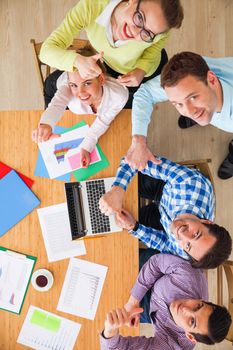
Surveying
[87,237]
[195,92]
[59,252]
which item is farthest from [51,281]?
[195,92]

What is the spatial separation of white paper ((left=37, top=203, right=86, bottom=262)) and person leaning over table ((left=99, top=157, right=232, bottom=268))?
0.19m

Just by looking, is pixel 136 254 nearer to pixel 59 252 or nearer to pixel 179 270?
pixel 179 270

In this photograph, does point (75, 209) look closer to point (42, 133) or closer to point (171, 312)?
point (42, 133)

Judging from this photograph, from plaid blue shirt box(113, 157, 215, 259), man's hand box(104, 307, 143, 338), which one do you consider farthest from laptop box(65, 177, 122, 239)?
man's hand box(104, 307, 143, 338)

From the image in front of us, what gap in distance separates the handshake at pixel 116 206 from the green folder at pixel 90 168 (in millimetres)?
134

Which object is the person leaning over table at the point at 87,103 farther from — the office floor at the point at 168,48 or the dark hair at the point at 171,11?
the office floor at the point at 168,48

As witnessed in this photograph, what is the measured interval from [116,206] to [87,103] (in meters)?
0.50

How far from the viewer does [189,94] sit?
4.25 ft

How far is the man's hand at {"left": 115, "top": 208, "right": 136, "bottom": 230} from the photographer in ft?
5.18

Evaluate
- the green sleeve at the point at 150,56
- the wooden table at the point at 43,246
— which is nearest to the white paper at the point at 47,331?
the wooden table at the point at 43,246

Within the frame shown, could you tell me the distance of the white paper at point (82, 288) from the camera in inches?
63.1

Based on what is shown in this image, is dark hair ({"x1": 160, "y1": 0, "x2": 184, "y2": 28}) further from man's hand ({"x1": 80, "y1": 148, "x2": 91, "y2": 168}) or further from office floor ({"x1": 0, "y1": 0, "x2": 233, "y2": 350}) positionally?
office floor ({"x1": 0, "y1": 0, "x2": 233, "y2": 350})

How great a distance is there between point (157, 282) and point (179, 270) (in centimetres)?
14

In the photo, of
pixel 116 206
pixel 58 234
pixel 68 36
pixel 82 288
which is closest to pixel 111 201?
pixel 116 206
